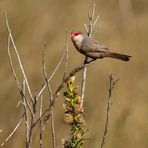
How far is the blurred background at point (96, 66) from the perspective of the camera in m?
22.6

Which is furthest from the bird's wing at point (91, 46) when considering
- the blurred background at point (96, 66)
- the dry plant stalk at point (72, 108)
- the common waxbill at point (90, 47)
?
the blurred background at point (96, 66)

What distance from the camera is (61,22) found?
26.6 meters

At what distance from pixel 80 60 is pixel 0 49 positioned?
428cm

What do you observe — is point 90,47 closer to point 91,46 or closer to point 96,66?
point 91,46

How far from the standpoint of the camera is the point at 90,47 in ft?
22.1

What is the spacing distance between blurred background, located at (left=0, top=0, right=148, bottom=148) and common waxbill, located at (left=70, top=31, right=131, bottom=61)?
1445cm

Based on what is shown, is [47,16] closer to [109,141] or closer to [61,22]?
[61,22]

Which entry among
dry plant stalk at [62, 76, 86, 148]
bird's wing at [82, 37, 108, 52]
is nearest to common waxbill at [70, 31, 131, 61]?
bird's wing at [82, 37, 108, 52]

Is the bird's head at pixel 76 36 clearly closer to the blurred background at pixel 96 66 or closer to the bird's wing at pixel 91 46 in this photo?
the bird's wing at pixel 91 46

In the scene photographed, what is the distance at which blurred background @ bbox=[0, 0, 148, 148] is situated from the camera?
74.2ft

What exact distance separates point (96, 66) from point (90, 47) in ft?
58.3

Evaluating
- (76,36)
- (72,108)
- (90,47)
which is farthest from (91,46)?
(72,108)

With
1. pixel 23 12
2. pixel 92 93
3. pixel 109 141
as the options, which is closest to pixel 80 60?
pixel 92 93

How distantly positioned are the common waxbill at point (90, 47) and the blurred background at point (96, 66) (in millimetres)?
14453
